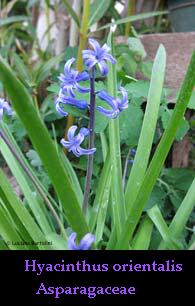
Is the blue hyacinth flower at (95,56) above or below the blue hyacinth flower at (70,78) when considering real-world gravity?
above

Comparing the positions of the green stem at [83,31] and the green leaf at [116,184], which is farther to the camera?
the green stem at [83,31]

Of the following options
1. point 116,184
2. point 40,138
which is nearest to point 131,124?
point 116,184

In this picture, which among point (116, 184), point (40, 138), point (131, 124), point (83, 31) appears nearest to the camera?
point (40, 138)

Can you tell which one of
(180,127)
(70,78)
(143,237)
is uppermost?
(70,78)

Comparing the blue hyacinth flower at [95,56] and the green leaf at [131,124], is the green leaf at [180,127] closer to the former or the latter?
the green leaf at [131,124]

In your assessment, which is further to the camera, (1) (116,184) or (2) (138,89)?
(2) (138,89)

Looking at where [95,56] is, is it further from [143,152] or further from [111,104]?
[143,152]

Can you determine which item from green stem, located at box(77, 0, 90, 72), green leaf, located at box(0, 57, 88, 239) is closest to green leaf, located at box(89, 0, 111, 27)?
green stem, located at box(77, 0, 90, 72)

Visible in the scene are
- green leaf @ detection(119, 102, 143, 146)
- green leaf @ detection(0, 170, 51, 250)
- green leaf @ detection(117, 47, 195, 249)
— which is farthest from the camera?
green leaf @ detection(119, 102, 143, 146)

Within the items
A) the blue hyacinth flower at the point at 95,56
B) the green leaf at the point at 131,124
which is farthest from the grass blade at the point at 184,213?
the blue hyacinth flower at the point at 95,56

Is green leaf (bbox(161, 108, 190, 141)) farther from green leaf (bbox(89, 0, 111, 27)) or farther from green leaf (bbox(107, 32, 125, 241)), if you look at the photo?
green leaf (bbox(89, 0, 111, 27))

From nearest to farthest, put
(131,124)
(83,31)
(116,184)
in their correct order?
1. (116,184)
2. (131,124)
3. (83,31)
